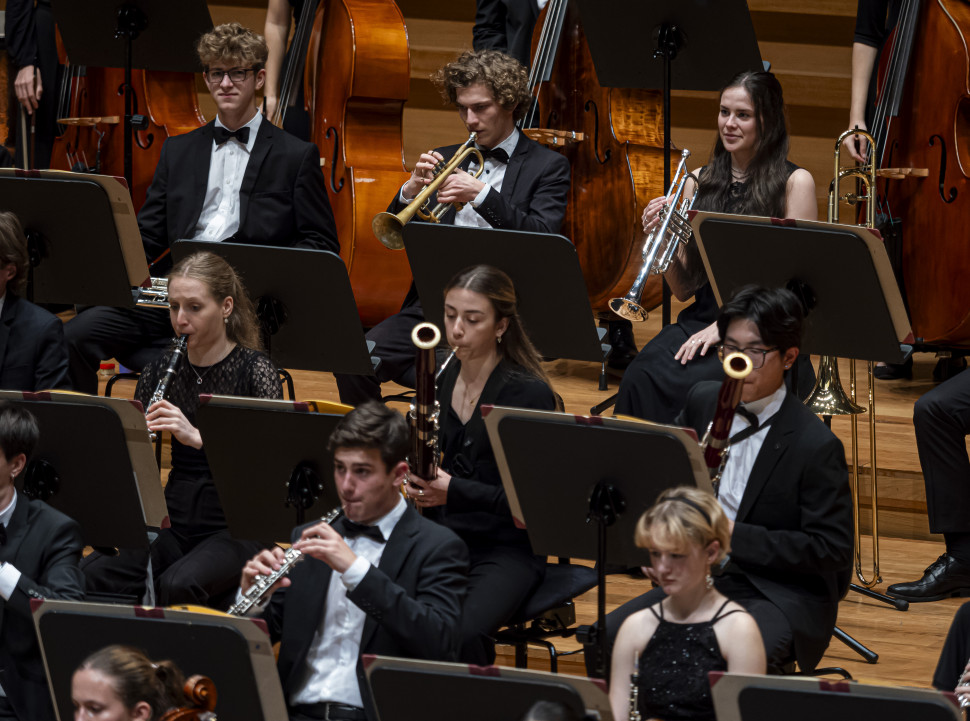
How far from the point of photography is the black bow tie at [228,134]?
443 cm

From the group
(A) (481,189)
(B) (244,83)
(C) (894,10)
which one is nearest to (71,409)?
(A) (481,189)

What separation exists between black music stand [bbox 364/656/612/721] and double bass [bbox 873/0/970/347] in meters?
2.38

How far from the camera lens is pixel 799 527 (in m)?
2.95

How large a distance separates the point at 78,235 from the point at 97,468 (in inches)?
39.8

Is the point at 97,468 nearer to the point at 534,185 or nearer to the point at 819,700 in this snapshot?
the point at 819,700

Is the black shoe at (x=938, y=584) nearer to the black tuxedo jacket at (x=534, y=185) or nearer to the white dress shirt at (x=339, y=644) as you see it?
the black tuxedo jacket at (x=534, y=185)

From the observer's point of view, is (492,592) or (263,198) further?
(263,198)

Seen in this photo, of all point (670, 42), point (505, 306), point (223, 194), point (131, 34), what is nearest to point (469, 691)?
point (505, 306)

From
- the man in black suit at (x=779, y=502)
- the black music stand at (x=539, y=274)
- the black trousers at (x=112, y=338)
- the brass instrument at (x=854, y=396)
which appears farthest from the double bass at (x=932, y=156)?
the black trousers at (x=112, y=338)

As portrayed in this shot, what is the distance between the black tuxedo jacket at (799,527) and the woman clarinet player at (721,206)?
0.76 meters

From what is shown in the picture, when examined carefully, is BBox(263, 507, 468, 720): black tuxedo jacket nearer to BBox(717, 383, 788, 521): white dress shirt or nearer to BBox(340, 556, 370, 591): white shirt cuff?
BBox(340, 556, 370, 591): white shirt cuff

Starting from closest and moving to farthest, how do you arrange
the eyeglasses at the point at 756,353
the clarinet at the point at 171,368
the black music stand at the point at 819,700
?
1. the black music stand at the point at 819,700
2. the eyeglasses at the point at 756,353
3. the clarinet at the point at 171,368

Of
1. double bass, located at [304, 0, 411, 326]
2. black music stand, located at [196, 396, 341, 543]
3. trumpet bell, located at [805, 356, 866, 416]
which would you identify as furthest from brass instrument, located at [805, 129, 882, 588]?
double bass, located at [304, 0, 411, 326]

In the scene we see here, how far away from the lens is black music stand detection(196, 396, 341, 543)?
2.96 m
